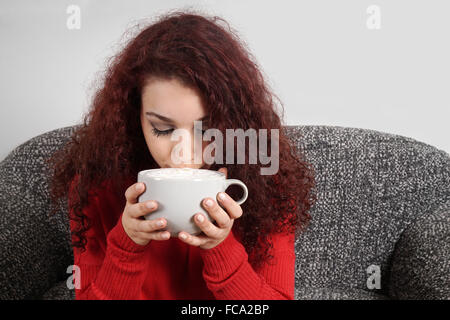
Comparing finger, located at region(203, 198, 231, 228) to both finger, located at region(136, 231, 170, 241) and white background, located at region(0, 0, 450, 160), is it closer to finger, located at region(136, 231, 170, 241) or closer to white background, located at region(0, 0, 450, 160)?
finger, located at region(136, 231, 170, 241)

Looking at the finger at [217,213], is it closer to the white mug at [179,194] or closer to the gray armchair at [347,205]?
the white mug at [179,194]

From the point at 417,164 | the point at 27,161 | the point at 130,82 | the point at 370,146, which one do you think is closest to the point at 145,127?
the point at 130,82

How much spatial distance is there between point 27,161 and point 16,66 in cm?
33

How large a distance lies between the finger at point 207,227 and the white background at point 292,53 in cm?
81

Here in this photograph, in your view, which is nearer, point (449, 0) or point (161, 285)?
point (161, 285)

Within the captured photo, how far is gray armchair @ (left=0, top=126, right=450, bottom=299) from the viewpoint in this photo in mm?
1282

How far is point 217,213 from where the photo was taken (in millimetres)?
653

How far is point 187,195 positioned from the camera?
627 millimetres

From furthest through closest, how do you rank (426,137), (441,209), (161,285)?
(426,137) < (441,209) < (161,285)

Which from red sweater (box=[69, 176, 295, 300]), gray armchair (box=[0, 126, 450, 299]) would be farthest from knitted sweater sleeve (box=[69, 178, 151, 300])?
gray armchair (box=[0, 126, 450, 299])

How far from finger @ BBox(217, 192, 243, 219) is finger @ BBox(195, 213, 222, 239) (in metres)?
0.03

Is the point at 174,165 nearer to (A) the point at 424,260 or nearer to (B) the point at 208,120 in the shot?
(B) the point at 208,120

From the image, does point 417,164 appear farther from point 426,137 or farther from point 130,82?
point 130,82

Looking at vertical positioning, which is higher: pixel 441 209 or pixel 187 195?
pixel 187 195
